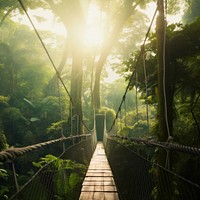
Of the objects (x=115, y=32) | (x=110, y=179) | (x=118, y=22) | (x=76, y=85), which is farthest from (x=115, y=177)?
(x=115, y=32)

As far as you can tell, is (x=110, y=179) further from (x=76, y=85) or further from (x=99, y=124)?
(x=99, y=124)

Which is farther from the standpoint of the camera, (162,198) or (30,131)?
(30,131)

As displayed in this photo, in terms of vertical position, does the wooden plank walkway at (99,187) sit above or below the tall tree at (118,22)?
below

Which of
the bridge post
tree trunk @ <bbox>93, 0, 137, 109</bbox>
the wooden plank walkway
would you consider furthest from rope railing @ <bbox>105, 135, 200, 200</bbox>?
the bridge post

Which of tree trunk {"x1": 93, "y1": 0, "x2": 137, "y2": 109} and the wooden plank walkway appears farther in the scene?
tree trunk {"x1": 93, "y1": 0, "x2": 137, "y2": 109}

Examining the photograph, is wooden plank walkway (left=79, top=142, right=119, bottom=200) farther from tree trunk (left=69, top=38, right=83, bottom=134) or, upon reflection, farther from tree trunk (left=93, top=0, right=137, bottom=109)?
tree trunk (left=93, top=0, right=137, bottom=109)

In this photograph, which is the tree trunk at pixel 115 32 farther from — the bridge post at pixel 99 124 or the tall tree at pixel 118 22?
the bridge post at pixel 99 124

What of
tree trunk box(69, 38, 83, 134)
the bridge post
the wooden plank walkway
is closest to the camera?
the wooden plank walkway

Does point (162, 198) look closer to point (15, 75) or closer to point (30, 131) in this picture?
point (30, 131)

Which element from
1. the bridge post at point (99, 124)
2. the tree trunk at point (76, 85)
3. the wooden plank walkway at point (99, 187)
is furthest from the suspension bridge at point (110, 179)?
the bridge post at point (99, 124)

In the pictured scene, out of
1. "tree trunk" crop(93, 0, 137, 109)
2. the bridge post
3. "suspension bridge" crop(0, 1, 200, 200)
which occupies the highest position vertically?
"tree trunk" crop(93, 0, 137, 109)

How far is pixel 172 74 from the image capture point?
2865mm

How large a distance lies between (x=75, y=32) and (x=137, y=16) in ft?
31.2

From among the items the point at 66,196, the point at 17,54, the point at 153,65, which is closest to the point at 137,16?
the point at 17,54
